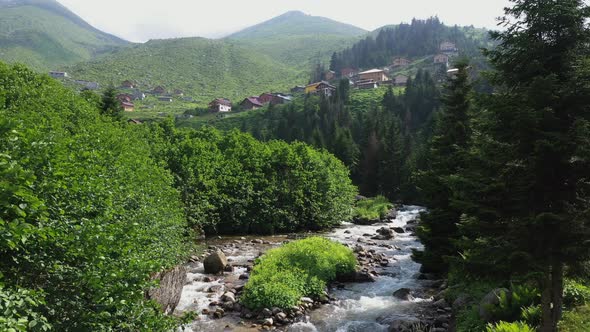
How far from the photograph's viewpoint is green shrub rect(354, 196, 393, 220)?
47.1 metres

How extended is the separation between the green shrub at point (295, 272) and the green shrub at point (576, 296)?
997cm

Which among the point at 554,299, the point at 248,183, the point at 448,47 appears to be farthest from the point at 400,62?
the point at 554,299

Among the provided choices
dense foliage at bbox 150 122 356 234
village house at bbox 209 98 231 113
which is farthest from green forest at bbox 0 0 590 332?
village house at bbox 209 98 231 113

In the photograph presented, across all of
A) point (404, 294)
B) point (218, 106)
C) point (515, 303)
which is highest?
point (218, 106)

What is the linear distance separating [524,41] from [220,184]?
91.8 ft

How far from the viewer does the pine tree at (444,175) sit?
1964cm

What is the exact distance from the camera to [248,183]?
36.5 m

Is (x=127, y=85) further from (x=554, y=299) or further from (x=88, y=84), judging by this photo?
(x=554, y=299)

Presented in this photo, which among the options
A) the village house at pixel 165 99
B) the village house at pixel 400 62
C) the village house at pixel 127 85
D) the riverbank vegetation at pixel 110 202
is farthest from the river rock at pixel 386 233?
the village house at pixel 400 62

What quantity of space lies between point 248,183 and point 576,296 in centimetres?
2751

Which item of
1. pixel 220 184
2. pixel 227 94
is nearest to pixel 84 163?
pixel 220 184

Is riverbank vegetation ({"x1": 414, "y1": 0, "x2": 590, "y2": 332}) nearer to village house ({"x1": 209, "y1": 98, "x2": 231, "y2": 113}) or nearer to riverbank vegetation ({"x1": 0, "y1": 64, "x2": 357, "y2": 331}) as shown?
riverbank vegetation ({"x1": 0, "y1": 64, "x2": 357, "y2": 331})

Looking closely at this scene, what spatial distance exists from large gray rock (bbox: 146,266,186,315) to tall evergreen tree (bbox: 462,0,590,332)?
10.4m

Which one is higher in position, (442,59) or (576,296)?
(442,59)
